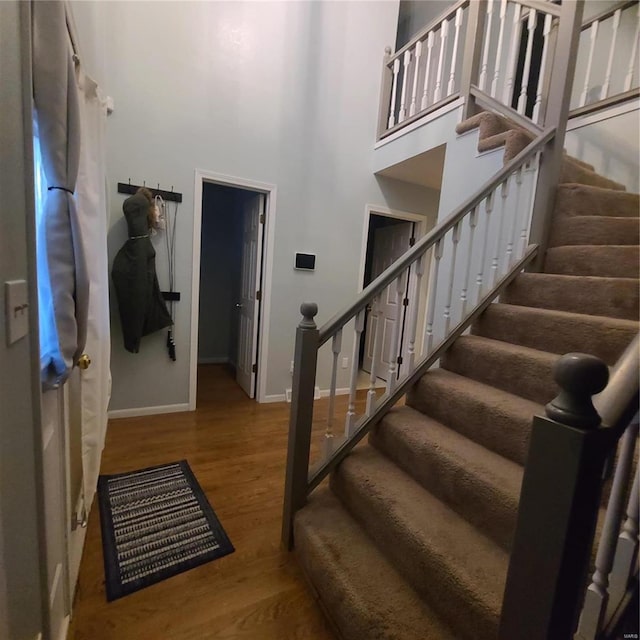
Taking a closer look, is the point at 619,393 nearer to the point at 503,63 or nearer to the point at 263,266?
the point at 263,266

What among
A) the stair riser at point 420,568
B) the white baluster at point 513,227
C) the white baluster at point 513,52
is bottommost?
the stair riser at point 420,568

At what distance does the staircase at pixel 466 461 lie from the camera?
3.60ft

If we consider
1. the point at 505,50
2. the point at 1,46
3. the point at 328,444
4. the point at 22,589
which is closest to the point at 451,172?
the point at 505,50

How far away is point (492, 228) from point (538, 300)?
2.02 feet

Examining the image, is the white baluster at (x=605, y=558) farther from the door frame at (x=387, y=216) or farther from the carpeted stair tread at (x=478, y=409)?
the door frame at (x=387, y=216)

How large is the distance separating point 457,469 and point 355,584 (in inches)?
21.6

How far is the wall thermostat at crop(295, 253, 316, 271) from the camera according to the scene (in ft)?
10.8

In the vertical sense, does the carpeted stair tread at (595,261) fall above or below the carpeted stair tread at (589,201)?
below

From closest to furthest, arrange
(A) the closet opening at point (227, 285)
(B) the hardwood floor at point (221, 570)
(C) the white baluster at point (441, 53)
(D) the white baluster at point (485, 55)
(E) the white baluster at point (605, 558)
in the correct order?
(E) the white baluster at point (605, 558) < (B) the hardwood floor at point (221, 570) < (D) the white baluster at point (485, 55) < (C) the white baluster at point (441, 53) < (A) the closet opening at point (227, 285)

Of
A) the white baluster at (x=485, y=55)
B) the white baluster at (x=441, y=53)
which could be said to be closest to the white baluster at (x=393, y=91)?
the white baluster at (x=441, y=53)

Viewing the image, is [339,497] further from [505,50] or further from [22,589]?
[505,50]

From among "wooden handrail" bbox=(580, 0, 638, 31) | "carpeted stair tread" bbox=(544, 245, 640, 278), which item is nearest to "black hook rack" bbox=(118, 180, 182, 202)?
"carpeted stair tread" bbox=(544, 245, 640, 278)

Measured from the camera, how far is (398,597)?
3.79 ft

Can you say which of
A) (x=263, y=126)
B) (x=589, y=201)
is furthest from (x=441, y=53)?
(x=589, y=201)
